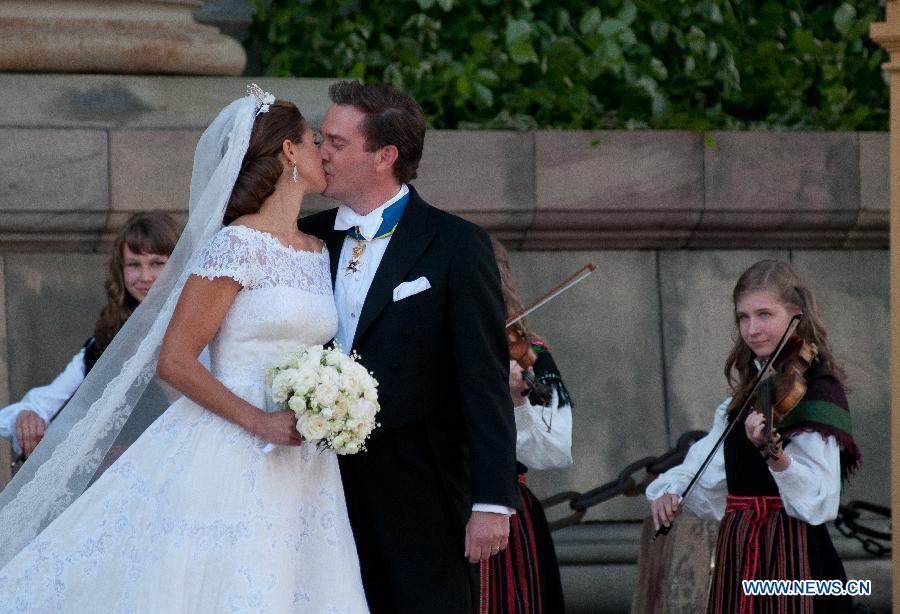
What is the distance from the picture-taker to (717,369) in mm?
7730

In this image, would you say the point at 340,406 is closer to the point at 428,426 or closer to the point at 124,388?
the point at 428,426

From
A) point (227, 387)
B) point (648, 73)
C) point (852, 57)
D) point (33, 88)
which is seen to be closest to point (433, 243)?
point (227, 387)

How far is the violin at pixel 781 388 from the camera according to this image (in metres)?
5.49

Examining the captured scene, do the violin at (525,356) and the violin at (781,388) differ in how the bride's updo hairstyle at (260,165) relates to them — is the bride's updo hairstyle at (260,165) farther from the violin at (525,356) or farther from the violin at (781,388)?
the violin at (781,388)

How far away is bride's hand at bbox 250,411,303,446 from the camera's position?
4840 millimetres

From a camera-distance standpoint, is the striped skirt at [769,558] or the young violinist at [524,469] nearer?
the striped skirt at [769,558]

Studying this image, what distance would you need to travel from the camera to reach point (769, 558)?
5.83 m

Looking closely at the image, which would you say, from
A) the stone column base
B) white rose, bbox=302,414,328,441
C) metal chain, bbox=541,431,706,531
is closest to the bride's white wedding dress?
white rose, bbox=302,414,328,441

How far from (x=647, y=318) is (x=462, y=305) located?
2.72 metres

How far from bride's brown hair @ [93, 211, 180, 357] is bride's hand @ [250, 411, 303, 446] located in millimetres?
1736

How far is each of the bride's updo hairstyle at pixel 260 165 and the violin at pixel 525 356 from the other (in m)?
1.44

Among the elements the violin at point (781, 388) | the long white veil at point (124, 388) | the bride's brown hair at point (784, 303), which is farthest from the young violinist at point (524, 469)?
the long white veil at point (124, 388)

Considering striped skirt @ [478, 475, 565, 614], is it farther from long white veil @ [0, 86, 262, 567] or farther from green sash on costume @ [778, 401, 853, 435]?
long white veil @ [0, 86, 262, 567]

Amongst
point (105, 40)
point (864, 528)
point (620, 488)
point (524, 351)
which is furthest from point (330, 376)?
point (864, 528)
